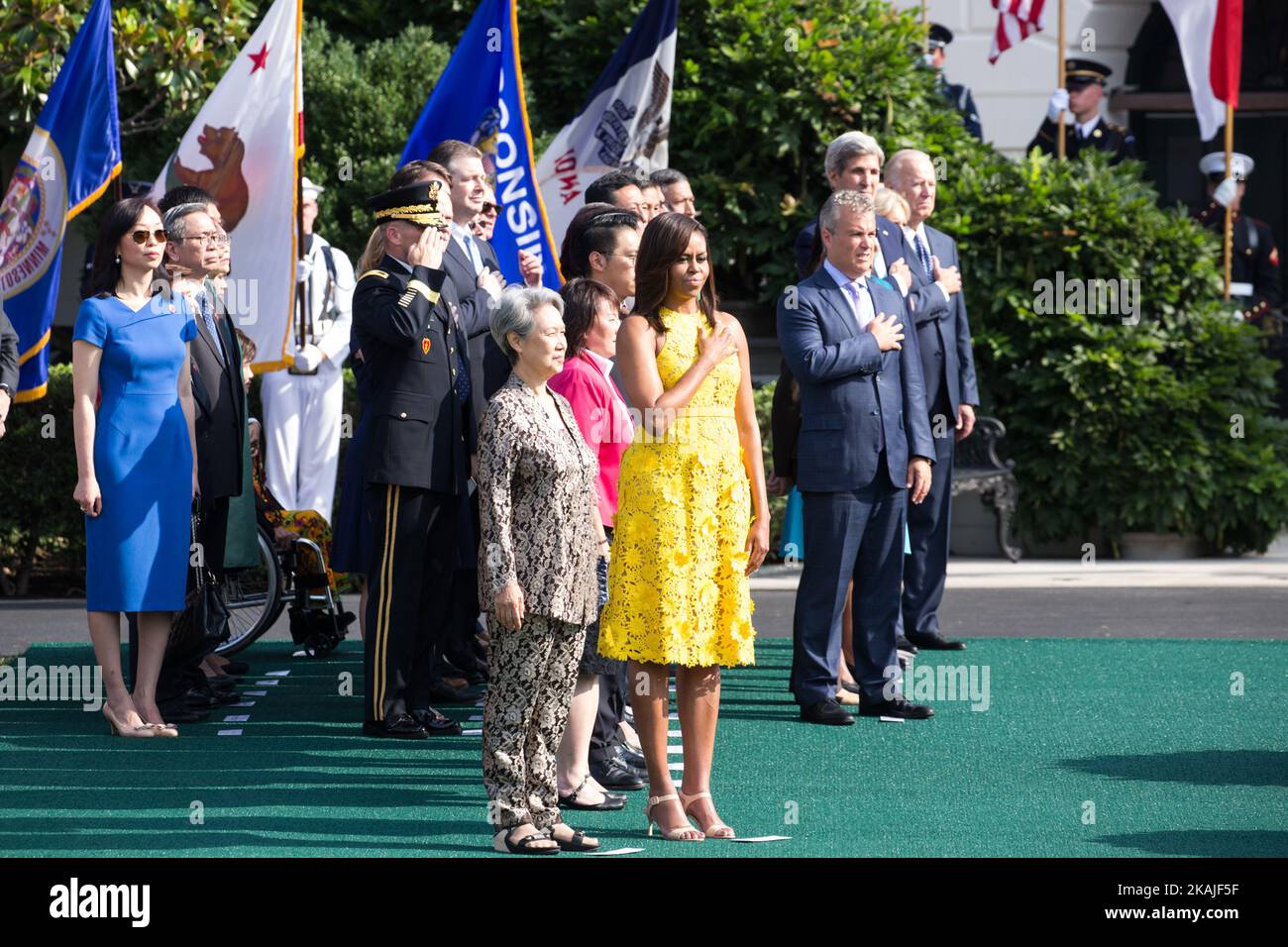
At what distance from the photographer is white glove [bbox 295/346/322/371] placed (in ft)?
39.2

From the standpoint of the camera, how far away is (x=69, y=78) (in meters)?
9.58

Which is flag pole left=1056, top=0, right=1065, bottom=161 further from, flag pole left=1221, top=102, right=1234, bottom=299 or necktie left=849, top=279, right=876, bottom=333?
necktie left=849, top=279, right=876, bottom=333

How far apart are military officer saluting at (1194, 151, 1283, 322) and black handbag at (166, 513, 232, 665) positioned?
8.97 m

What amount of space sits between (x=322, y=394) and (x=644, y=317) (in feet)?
19.8

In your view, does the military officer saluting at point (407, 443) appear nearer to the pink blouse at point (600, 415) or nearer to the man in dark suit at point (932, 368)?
the pink blouse at point (600, 415)

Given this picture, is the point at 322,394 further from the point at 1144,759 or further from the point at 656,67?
the point at 1144,759

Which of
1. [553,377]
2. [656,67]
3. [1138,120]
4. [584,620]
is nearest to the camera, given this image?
[584,620]

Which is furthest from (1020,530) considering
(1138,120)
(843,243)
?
(843,243)

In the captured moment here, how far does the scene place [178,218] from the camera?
8.37 meters

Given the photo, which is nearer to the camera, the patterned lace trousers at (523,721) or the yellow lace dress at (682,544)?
the patterned lace trousers at (523,721)

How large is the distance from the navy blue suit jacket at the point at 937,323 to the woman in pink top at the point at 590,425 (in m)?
2.39

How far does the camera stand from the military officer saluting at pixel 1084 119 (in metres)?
15.5

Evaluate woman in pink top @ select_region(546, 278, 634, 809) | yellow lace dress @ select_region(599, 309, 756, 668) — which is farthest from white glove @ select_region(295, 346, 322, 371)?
yellow lace dress @ select_region(599, 309, 756, 668)

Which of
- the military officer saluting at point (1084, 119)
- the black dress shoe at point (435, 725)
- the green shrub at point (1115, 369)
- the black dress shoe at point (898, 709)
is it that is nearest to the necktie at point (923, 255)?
the black dress shoe at point (898, 709)
